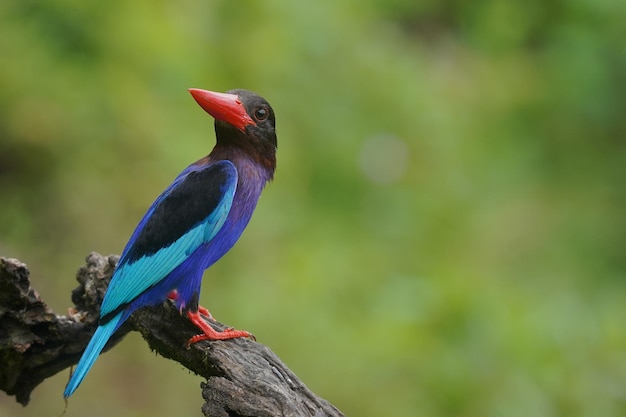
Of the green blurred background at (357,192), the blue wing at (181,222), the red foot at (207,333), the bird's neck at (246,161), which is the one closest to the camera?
the red foot at (207,333)

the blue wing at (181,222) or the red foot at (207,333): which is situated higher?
the blue wing at (181,222)

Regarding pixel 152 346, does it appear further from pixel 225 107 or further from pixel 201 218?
pixel 225 107

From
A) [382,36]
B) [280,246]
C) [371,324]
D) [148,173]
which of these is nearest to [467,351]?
[371,324]

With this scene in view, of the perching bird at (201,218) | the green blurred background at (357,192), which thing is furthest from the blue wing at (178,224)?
the green blurred background at (357,192)

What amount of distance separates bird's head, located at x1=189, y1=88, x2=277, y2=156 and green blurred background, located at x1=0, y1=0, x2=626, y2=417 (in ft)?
6.61

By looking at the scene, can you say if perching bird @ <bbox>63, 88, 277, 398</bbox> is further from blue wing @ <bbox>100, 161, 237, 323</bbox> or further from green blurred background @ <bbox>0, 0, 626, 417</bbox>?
green blurred background @ <bbox>0, 0, 626, 417</bbox>

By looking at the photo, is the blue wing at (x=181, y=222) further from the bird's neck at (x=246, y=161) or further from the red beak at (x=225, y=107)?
the red beak at (x=225, y=107)

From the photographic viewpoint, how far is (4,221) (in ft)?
19.0

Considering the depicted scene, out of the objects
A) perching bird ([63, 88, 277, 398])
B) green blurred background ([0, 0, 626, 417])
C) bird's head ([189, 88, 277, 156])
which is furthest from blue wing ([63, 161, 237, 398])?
green blurred background ([0, 0, 626, 417])

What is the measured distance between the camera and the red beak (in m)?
3.48

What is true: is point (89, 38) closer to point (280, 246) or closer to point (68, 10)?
point (68, 10)

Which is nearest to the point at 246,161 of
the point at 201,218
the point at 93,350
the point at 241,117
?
the point at 241,117

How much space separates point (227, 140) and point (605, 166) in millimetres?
5623

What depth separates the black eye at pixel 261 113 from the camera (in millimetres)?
3629
